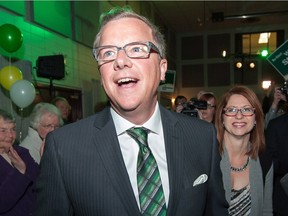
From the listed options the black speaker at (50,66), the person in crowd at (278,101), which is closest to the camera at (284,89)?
the person in crowd at (278,101)

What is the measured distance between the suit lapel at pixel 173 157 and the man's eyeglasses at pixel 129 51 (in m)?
0.34

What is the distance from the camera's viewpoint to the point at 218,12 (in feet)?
32.4

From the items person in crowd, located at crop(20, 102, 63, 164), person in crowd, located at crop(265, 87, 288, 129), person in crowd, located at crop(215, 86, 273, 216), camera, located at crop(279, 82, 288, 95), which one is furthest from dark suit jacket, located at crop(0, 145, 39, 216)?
person in crowd, located at crop(265, 87, 288, 129)

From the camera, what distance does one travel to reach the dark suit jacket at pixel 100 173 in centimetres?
111

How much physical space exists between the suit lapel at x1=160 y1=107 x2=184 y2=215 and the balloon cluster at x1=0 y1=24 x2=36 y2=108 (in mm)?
2431

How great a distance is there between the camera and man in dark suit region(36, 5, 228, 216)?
3.69 feet

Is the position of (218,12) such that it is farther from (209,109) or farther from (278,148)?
(278,148)

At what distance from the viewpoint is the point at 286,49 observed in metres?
3.41

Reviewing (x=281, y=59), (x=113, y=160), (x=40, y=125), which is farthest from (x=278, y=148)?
(x=40, y=125)

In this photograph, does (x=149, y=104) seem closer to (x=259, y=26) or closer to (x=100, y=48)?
(x=100, y=48)

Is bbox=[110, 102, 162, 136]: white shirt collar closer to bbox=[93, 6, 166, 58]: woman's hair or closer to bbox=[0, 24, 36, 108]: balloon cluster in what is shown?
bbox=[93, 6, 166, 58]: woman's hair

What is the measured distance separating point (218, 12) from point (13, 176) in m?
9.17

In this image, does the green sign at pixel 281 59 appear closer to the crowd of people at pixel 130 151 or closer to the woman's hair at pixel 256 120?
the woman's hair at pixel 256 120

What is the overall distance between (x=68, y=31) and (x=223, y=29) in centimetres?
952
